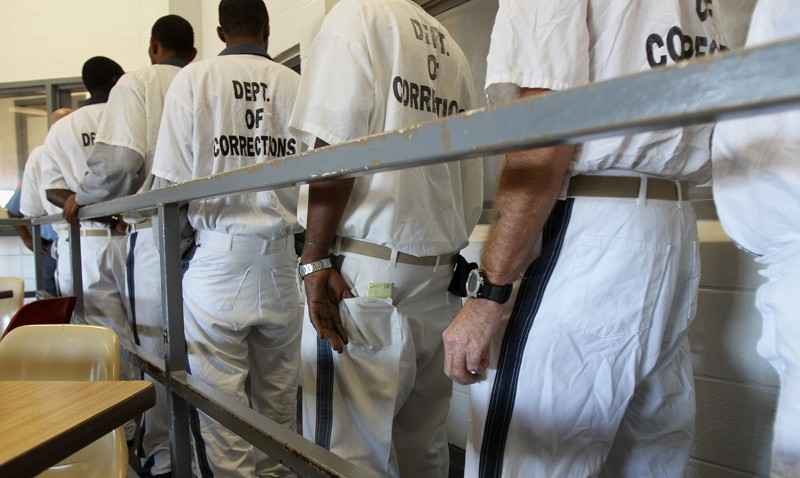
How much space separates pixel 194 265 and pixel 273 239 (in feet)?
0.88

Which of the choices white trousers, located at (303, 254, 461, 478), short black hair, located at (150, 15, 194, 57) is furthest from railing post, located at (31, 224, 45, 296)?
white trousers, located at (303, 254, 461, 478)

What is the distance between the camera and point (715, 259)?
149cm

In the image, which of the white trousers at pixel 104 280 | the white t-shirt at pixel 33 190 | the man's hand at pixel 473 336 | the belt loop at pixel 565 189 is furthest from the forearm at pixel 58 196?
the belt loop at pixel 565 189

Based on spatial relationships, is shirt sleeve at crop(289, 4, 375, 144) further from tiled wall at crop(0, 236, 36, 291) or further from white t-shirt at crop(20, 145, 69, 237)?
tiled wall at crop(0, 236, 36, 291)

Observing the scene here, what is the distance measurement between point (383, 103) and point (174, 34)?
4.68 feet

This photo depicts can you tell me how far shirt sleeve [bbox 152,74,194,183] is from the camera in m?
1.69

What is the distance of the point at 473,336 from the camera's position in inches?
34.6

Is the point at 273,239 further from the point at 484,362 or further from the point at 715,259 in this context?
the point at 715,259

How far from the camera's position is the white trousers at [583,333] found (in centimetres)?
82

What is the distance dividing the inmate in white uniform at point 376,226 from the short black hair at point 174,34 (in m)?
1.23

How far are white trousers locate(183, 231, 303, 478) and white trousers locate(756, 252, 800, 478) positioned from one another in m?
1.43

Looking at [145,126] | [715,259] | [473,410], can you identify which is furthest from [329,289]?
[145,126]

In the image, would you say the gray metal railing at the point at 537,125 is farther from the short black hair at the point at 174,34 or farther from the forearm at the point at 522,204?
the short black hair at the point at 174,34

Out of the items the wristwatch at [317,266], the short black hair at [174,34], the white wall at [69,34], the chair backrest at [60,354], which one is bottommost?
the chair backrest at [60,354]
